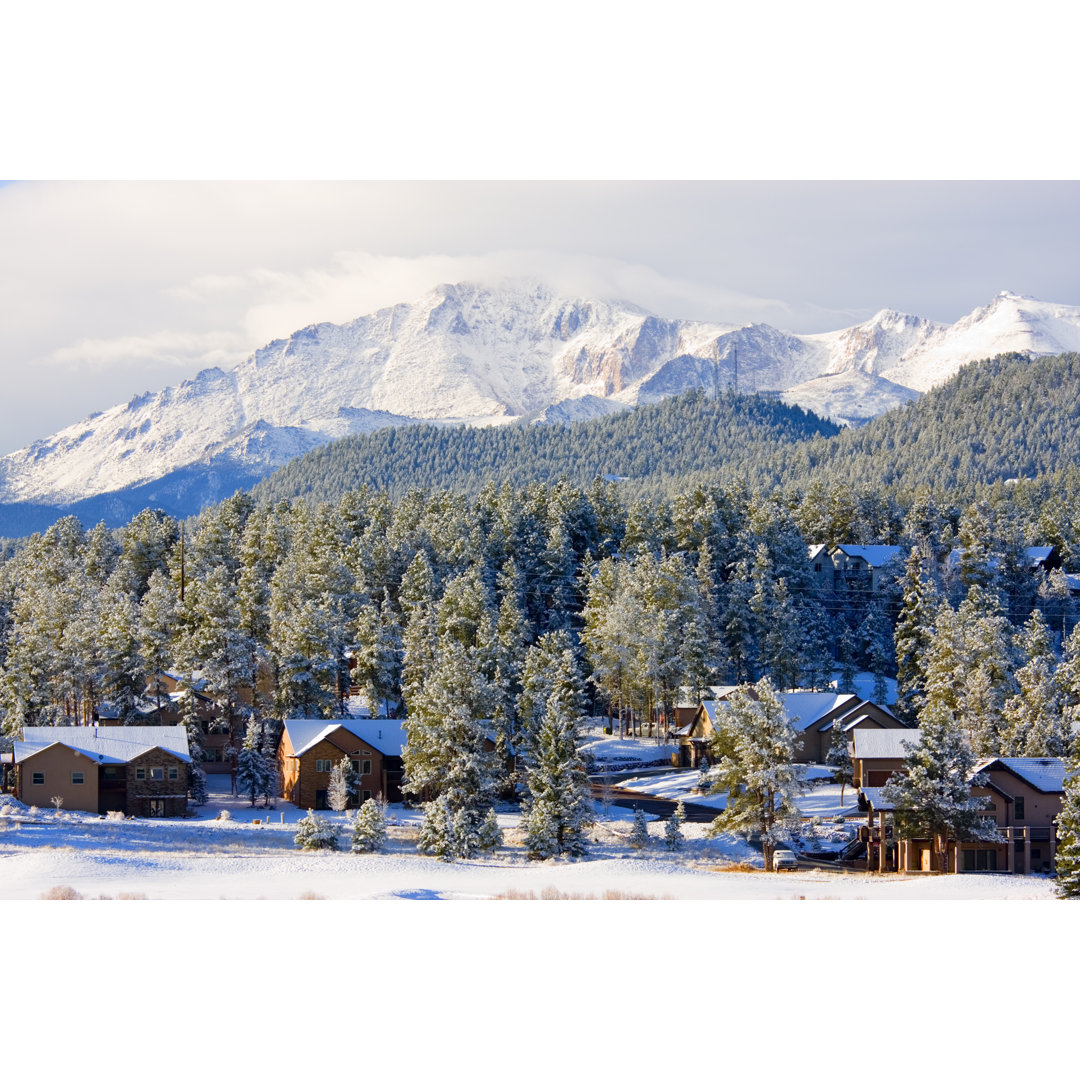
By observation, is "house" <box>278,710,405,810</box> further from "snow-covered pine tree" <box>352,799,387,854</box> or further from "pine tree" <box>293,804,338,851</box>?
"snow-covered pine tree" <box>352,799,387,854</box>

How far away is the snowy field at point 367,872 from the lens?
37.8 meters

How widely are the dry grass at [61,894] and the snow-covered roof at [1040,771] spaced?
38.8 metres

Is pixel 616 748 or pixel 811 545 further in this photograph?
pixel 811 545

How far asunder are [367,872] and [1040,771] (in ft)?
103

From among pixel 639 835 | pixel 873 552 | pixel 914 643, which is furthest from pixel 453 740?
pixel 873 552

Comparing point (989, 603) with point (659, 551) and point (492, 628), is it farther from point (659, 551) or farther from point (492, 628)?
point (492, 628)

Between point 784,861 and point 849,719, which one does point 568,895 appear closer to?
point 784,861

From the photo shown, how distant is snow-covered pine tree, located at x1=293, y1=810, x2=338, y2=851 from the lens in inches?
1962

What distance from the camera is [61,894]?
3481 centimetres

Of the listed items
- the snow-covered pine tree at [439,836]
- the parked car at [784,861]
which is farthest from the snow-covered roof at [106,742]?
the parked car at [784,861]

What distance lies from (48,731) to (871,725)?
156 ft

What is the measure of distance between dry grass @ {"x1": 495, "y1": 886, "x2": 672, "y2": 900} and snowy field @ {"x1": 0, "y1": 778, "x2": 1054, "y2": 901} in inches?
2.9

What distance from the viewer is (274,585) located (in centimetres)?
8538
